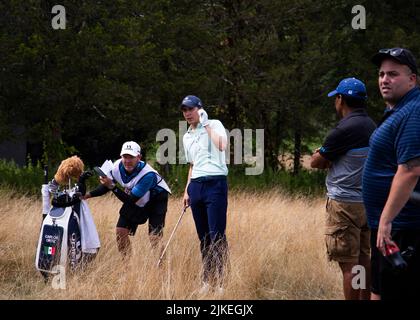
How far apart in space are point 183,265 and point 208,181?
0.83m

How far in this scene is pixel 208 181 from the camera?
21.7 feet

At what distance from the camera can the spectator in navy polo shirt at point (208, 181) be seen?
6.53 metres

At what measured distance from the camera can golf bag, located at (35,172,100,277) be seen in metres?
6.68

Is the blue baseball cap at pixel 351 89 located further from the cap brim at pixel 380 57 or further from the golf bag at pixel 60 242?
the golf bag at pixel 60 242

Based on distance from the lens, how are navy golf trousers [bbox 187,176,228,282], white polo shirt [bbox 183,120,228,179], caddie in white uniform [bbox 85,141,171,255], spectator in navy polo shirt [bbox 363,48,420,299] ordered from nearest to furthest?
spectator in navy polo shirt [bbox 363,48,420,299]
navy golf trousers [bbox 187,176,228,282]
white polo shirt [bbox 183,120,228,179]
caddie in white uniform [bbox 85,141,171,255]

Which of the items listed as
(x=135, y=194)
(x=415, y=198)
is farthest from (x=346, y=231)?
(x=135, y=194)

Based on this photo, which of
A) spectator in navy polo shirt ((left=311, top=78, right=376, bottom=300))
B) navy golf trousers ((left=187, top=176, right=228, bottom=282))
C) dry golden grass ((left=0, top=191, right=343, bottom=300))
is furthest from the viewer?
navy golf trousers ((left=187, top=176, right=228, bottom=282))

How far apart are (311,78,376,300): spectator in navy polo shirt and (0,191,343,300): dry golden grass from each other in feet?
3.41

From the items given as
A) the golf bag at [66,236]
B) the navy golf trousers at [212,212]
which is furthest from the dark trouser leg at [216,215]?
the golf bag at [66,236]

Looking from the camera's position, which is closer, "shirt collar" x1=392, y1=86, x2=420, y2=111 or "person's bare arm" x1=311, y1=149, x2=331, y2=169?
"shirt collar" x1=392, y1=86, x2=420, y2=111

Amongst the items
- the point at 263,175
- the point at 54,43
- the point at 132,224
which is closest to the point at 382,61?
the point at 132,224

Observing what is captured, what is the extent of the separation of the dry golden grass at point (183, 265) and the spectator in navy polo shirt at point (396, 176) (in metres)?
2.18

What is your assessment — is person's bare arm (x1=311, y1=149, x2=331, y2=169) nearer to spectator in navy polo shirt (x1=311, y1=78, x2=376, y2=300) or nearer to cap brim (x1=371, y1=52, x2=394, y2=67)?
spectator in navy polo shirt (x1=311, y1=78, x2=376, y2=300)

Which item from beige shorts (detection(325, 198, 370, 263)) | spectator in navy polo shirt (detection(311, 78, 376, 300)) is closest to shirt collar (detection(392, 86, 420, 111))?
spectator in navy polo shirt (detection(311, 78, 376, 300))
